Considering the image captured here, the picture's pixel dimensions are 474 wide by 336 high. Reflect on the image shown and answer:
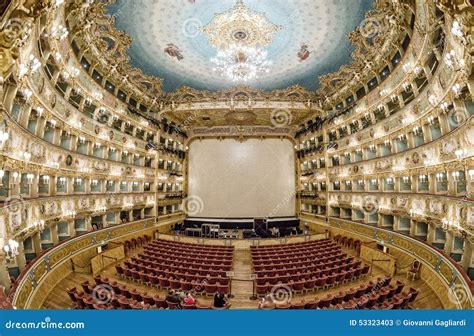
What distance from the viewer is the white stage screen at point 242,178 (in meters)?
31.9

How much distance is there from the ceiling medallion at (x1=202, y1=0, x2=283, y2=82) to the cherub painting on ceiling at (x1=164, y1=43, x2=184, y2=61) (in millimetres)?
2730

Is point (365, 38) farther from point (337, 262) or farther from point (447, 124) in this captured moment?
point (337, 262)

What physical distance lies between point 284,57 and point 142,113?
553 inches

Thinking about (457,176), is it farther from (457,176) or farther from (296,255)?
(296,255)

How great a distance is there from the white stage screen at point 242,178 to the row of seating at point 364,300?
2052 centimetres

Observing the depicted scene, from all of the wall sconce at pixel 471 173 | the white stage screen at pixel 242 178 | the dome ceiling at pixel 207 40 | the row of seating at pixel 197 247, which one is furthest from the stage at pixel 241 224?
the wall sconce at pixel 471 173

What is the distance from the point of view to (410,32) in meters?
15.0

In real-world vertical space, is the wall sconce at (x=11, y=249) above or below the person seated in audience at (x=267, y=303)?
above

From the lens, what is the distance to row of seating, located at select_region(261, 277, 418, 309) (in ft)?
32.3

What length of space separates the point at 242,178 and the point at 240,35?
698 inches

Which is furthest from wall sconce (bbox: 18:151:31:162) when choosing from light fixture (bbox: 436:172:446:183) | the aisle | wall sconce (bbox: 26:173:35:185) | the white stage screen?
the white stage screen

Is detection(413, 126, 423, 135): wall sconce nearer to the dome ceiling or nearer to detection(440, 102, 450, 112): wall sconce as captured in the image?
detection(440, 102, 450, 112): wall sconce

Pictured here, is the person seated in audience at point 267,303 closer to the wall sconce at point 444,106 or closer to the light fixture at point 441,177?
the light fixture at point 441,177

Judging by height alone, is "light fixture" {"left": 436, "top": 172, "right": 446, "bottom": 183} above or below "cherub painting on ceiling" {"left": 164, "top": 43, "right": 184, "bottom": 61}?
below
